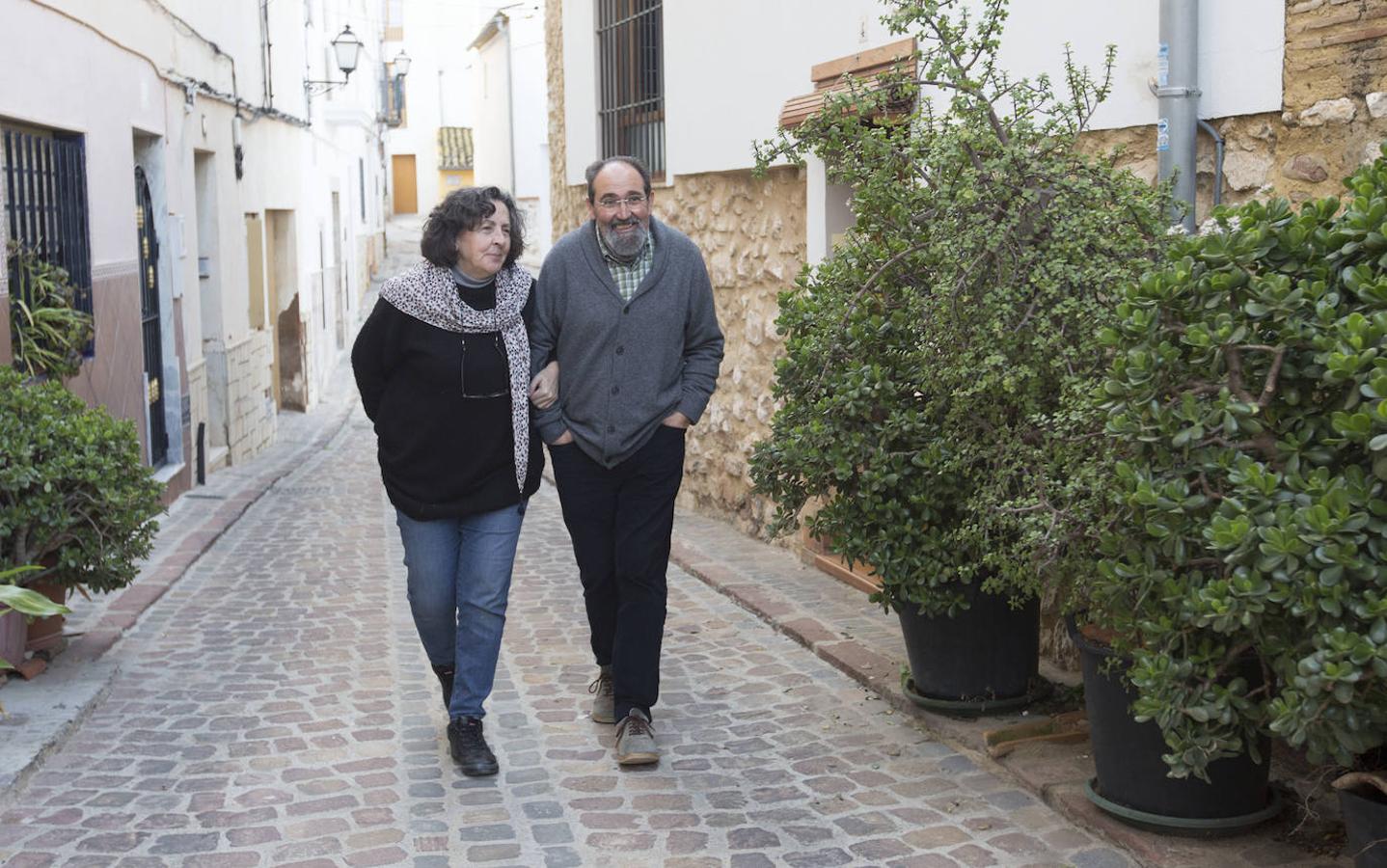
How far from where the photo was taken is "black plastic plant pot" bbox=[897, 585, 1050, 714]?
491 cm

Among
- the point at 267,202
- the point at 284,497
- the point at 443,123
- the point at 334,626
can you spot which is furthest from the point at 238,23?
the point at 443,123

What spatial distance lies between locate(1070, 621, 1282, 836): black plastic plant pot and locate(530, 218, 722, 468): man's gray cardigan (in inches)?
61.7

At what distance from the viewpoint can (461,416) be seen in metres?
Result: 4.62

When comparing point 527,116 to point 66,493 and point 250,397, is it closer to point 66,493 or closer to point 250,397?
point 250,397

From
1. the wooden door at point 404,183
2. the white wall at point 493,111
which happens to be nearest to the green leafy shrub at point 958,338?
the white wall at point 493,111

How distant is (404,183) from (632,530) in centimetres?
5513

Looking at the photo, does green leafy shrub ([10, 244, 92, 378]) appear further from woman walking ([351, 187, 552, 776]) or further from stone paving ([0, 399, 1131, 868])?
woman walking ([351, 187, 552, 776])

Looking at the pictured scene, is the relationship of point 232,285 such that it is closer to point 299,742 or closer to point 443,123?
point 299,742

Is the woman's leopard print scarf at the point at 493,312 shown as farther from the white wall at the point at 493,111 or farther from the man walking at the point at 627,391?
the white wall at the point at 493,111

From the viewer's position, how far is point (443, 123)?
56312 mm

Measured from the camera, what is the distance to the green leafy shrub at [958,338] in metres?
4.05

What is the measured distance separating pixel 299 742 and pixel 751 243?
15.8 ft

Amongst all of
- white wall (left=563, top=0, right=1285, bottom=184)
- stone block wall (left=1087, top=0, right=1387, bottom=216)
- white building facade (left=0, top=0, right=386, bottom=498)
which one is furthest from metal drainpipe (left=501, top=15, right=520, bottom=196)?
stone block wall (left=1087, top=0, right=1387, bottom=216)

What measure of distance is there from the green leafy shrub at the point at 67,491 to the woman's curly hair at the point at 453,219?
1.86 meters
